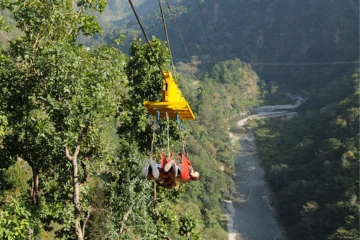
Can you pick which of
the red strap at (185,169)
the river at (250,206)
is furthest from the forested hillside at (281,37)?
the red strap at (185,169)

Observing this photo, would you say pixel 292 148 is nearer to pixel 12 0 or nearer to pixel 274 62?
pixel 12 0

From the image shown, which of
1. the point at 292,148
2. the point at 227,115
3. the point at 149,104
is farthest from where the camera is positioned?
the point at 227,115

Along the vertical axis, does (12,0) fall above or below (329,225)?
above

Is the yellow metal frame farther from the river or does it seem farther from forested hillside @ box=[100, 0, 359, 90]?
forested hillside @ box=[100, 0, 359, 90]

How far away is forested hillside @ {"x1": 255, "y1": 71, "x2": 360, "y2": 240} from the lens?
2947 cm

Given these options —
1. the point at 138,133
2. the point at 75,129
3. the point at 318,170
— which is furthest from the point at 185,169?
the point at 318,170

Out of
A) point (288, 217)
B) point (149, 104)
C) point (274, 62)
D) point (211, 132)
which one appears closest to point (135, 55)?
point (149, 104)

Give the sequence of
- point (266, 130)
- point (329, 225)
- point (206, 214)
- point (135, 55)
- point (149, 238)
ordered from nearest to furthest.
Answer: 1. point (149, 238)
2. point (135, 55)
3. point (329, 225)
4. point (206, 214)
5. point (266, 130)

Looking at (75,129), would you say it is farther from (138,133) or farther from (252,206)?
(252,206)

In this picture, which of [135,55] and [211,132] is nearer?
[135,55]

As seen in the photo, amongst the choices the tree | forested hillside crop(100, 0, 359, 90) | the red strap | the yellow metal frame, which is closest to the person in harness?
the red strap

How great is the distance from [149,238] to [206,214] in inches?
1019

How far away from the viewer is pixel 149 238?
7406 millimetres

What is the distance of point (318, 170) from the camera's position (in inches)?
1497
